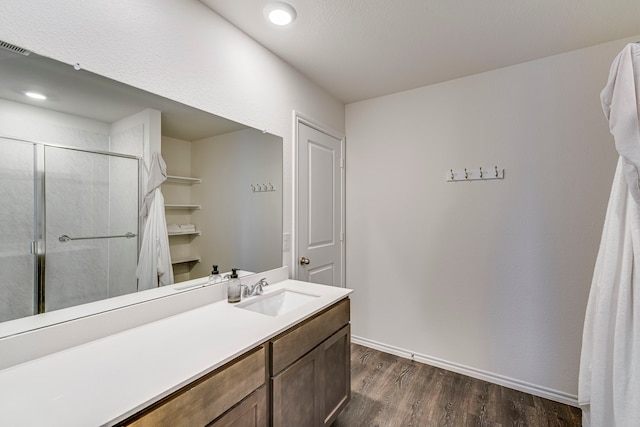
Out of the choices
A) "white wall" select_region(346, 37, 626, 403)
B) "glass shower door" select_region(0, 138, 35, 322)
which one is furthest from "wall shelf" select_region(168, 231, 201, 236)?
"white wall" select_region(346, 37, 626, 403)

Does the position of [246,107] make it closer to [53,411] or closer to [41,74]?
[41,74]

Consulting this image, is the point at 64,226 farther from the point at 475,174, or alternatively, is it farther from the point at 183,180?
the point at 475,174

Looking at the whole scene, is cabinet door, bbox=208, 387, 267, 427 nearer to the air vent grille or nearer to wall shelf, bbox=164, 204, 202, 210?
wall shelf, bbox=164, 204, 202, 210

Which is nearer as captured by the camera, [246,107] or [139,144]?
[139,144]

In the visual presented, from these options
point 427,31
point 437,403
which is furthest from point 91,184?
point 437,403

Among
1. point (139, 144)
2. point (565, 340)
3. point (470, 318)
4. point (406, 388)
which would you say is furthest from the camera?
point (470, 318)

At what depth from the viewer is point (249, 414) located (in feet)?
3.45

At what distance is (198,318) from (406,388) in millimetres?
1685

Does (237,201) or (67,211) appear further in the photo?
(237,201)

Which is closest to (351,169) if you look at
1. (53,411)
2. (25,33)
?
(25,33)

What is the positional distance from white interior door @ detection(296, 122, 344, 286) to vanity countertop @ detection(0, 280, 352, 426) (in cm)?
103

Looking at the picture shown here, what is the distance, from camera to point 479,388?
7.00ft

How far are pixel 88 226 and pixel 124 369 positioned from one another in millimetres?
581

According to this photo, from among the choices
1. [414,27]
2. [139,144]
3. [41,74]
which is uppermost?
[414,27]
